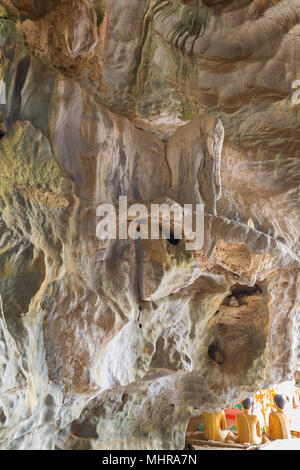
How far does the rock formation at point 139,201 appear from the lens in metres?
2.66

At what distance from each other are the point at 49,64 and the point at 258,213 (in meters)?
2.17

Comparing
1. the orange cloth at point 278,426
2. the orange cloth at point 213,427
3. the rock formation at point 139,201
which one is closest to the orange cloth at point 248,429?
the orange cloth at point 213,427

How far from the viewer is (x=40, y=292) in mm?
2631

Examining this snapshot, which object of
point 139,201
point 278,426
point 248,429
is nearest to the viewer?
point 139,201

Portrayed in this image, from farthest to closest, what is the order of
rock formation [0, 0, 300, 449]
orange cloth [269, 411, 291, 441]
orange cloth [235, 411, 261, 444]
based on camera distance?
orange cloth [269, 411, 291, 441] → orange cloth [235, 411, 261, 444] → rock formation [0, 0, 300, 449]

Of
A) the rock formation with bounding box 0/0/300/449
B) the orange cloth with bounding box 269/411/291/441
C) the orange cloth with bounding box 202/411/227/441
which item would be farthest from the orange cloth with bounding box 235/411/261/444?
the rock formation with bounding box 0/0/300/449

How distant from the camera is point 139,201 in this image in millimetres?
3238

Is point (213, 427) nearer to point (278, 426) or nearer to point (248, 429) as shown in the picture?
point (248, 429)

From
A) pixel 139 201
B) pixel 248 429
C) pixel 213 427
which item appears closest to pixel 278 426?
pixel 248 429

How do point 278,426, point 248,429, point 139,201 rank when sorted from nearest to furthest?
point 139,201
point 248,429
point 278,426

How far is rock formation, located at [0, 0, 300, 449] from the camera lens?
266 centimetres

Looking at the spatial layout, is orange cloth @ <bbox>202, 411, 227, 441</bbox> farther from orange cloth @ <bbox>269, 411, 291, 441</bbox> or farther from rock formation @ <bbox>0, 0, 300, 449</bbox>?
rock formation @ <bbox>0, 0, 300, 449</bbox>

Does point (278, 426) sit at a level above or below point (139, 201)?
below

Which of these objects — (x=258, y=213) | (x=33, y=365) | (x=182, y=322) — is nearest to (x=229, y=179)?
(x=258, y=213)
